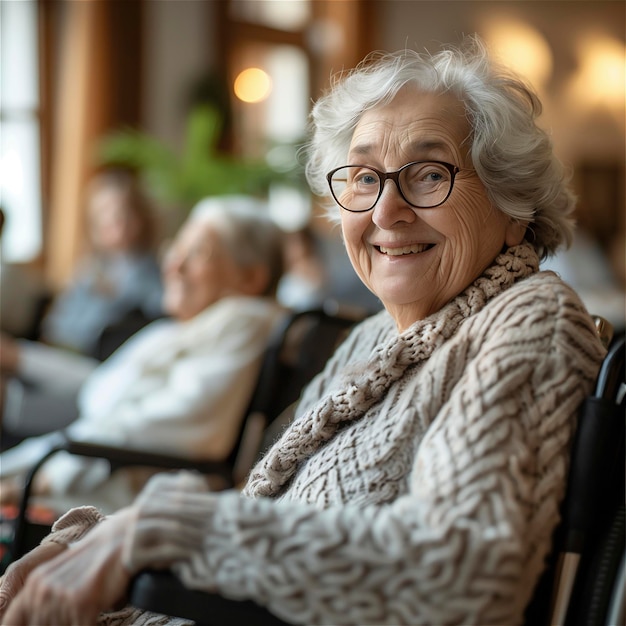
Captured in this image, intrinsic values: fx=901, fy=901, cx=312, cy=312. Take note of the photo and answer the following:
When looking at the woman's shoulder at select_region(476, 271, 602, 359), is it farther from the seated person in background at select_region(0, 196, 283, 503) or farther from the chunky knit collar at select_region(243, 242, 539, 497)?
the seated person in background at select_region(0, 196, 283, 503)

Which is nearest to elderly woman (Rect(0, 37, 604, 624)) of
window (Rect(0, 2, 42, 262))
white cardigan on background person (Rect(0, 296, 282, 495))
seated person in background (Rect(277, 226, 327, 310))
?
white cardigan on background person (Rect(0, 296, 282, 495))

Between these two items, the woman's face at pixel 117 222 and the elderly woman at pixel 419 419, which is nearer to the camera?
the elderly woman at pixel 419 419

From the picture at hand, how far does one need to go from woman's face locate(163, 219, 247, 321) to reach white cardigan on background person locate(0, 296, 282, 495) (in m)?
0.10

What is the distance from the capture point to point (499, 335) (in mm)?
1048

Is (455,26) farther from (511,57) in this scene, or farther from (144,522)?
(144,522)

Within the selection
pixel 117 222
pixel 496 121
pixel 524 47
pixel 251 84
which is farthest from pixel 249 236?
pixel 524 47

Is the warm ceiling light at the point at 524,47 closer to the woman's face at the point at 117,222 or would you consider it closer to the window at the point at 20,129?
the window at the point at 20,129

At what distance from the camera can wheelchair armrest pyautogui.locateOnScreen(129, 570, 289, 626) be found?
984 mm

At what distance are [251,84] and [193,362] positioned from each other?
480 cm

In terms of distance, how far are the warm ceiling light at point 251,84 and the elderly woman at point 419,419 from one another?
5.50 m

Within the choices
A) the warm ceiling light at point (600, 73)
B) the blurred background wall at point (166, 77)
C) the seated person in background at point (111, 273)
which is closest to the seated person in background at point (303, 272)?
the blurred background wall at point (166, 77)

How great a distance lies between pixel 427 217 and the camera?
1.25 m

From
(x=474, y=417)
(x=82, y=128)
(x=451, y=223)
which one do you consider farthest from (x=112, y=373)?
(x=82, y=128)

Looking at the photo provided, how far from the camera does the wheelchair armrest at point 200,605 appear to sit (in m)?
0.98
